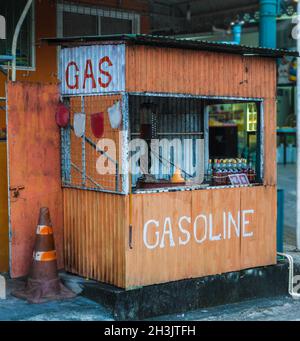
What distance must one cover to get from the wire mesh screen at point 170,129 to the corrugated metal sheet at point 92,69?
1.98 m

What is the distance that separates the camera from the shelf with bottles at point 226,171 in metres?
8.75

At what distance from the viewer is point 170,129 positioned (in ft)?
33.0

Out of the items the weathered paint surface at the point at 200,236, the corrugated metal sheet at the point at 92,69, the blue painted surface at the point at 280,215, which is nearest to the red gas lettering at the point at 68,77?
the corrugated metal sheet at the point at 92,69

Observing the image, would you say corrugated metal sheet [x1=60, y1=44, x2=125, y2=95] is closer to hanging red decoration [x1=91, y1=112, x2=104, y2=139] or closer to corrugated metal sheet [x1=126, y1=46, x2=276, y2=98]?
corrugated metal sheet [x1=126, y1=46, x2=276, y2=98]

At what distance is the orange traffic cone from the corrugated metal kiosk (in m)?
0.55

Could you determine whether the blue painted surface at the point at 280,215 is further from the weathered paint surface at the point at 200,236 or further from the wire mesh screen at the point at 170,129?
the wire mesh screen at the point at 170,129

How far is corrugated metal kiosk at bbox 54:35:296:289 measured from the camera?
7.14 m

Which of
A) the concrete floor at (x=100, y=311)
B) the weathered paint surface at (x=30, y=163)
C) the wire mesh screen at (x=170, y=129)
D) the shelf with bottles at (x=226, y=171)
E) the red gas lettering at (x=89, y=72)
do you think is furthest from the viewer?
the wire mesh screen at (x=170, y=129)

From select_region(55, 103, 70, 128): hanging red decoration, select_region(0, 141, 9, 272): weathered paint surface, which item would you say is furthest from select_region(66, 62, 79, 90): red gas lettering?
select_region(0, 141, 9, 272): weathered paint surface

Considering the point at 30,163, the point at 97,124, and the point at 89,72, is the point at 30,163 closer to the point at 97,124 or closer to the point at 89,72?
the point at 97,124

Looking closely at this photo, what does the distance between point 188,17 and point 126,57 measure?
8.94m

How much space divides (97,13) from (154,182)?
3.80 metres

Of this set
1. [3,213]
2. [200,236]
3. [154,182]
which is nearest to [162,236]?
[200,236]

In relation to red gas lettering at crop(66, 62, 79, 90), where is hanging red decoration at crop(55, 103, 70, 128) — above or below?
below
